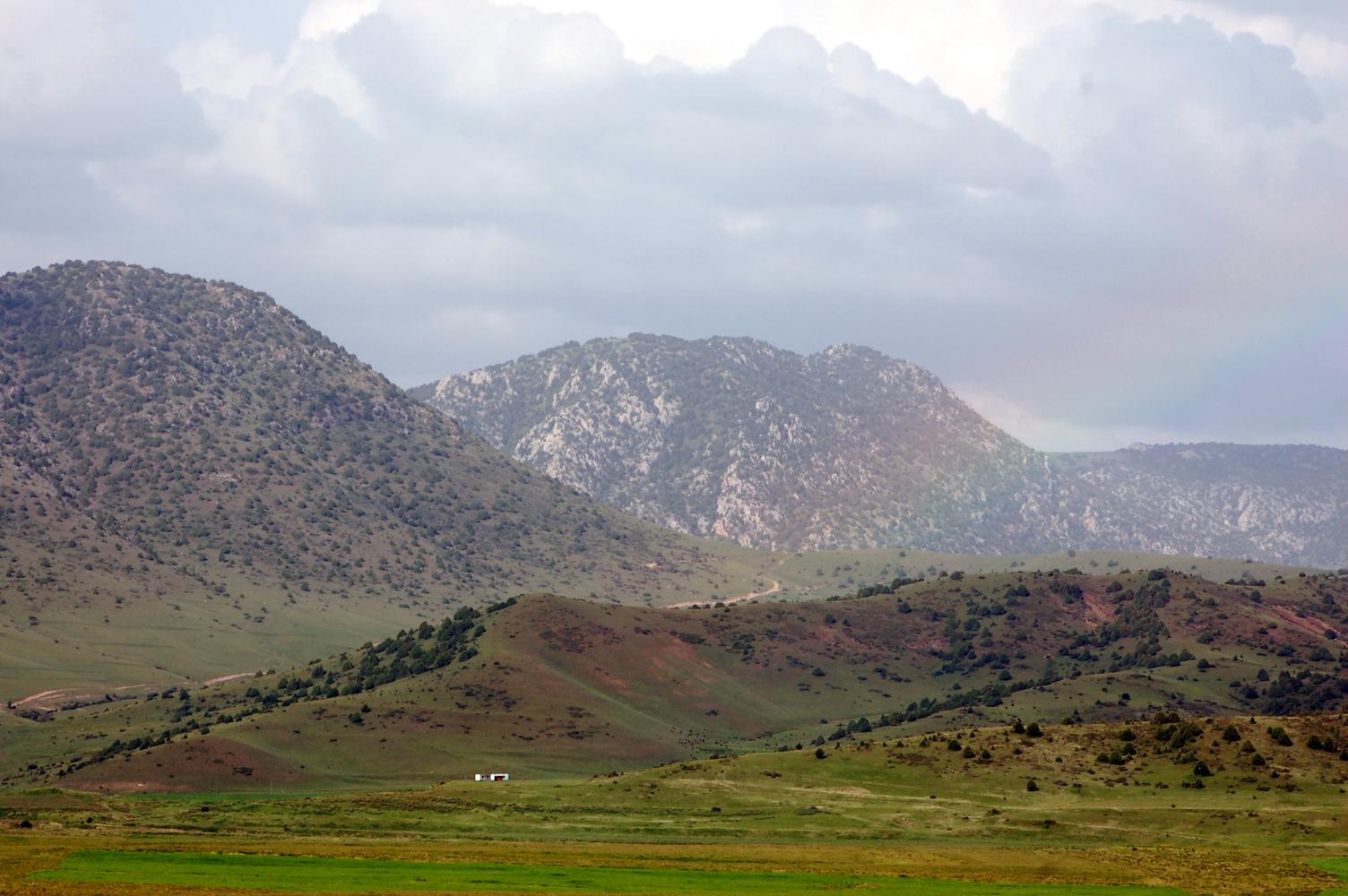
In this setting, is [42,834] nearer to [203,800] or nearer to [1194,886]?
[203,800]

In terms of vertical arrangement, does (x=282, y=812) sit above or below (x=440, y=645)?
below

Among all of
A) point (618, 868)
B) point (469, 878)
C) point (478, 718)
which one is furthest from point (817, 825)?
point (478, 718)

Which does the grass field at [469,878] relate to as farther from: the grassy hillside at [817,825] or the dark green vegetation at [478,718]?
the dark green vegetation at [478,718]

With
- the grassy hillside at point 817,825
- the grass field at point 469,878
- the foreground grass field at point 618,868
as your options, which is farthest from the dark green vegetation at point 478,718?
the grass field at point 469,878

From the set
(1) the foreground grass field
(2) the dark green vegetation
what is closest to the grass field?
(1) the foreground grass field

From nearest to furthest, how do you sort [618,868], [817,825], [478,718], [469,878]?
[469,878] → [618,868] → [817,825] → [478,718]

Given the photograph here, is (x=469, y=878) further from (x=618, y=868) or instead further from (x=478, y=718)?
(x=478, y=718)

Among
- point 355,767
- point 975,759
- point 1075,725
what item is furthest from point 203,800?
point 1075,725

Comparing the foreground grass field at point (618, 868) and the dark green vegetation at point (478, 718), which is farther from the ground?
the dark green vegetation at point (478, 718)

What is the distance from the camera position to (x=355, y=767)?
152 meters

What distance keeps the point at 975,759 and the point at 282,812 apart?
167 ft

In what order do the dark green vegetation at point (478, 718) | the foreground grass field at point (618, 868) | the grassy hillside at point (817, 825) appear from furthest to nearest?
the dark green vegetation at point (478, 718), the grassy hillside at point (817, 825), the foreground grass field at point (618, 868)

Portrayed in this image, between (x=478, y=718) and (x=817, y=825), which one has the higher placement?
(x=478, y=718)

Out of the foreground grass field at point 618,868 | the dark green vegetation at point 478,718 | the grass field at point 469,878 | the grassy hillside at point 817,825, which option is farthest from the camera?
the dark green vegetation at point 478,718
